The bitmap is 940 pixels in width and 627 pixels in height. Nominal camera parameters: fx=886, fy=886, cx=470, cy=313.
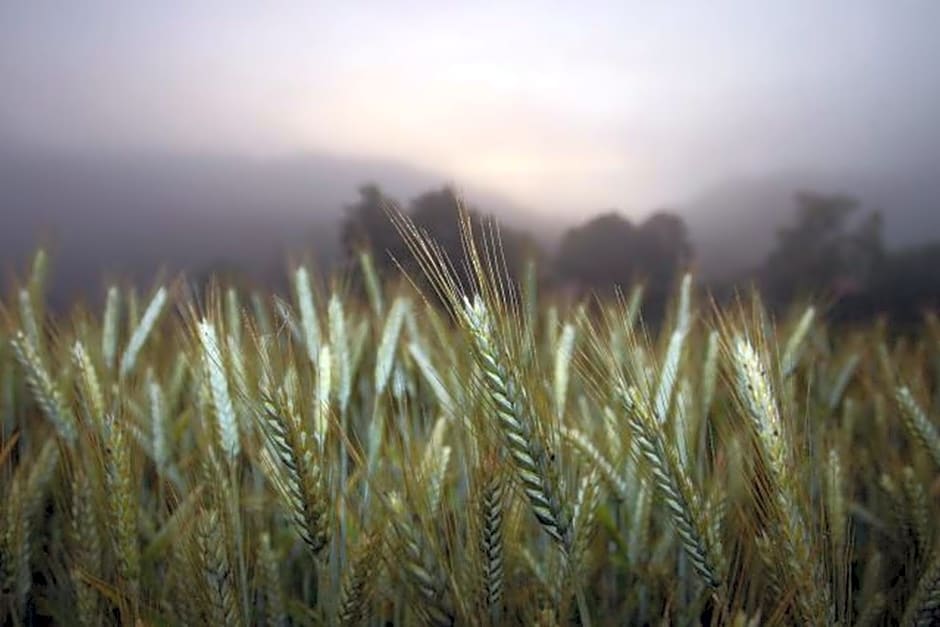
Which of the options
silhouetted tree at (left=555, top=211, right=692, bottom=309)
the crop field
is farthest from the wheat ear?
silhouetted tree at (left=555, top=211, right=692, bottom=309)

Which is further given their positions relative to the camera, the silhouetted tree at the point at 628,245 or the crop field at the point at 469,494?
the silhouetted tree at the point at 628,245

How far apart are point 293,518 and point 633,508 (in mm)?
555

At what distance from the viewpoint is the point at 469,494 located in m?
0.93

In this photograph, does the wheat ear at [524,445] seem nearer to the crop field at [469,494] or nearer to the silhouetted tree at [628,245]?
the crop field at [469,494]

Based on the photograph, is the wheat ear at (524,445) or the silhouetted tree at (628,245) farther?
the silhouetted tree at (628,245)

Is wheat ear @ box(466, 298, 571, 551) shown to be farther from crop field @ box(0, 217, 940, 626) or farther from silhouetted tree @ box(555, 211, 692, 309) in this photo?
silhouetted tree @ box(555, 211, 692, 309)

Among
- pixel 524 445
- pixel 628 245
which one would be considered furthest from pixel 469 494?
pixel 628 245

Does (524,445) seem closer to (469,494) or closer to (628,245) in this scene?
(469,494)

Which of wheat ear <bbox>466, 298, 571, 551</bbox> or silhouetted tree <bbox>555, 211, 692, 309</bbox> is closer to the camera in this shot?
wheat ear <bbox>466, 298, 571, 551</bbox>

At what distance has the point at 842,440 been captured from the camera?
1.68 m

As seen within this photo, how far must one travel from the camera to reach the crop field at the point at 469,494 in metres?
0.90

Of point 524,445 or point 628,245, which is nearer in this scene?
point 524,445

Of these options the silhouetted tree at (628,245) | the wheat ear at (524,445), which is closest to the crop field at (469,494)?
the wheat ear at (524,445)

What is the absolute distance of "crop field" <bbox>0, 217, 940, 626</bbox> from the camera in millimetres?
899
